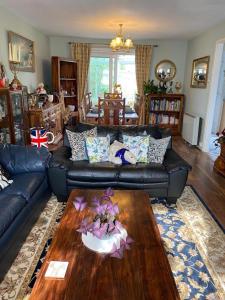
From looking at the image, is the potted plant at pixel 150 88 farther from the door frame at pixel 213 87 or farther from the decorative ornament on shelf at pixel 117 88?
the door frame at pixel 213 87

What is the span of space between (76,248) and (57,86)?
4824 millimetres

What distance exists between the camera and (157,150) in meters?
3.10

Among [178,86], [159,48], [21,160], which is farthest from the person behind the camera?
[178,86]

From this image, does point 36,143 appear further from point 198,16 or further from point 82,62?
point 82,62

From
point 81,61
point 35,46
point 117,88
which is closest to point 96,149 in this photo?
point 35,46

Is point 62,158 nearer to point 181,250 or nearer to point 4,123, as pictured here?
point 4,123

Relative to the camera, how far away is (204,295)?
1.70 metres

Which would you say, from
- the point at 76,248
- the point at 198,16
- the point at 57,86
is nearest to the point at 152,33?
the point at 198,16

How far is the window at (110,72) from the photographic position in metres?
6.62

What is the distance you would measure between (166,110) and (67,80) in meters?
2.80

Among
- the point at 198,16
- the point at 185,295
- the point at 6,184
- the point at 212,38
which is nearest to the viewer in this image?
the point at 185,295

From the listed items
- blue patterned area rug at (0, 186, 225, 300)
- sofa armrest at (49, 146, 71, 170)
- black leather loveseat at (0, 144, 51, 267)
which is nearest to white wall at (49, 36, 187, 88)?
sofa armrest at (49, 146, 71, 170)

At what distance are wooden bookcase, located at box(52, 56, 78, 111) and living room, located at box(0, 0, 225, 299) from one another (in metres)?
0.03

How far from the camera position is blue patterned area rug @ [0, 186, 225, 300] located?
1744mm
